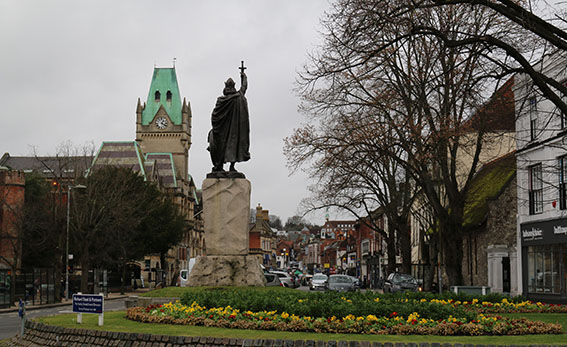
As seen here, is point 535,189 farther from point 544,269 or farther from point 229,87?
point 229,87

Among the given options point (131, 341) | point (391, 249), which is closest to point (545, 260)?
point (391, 249)

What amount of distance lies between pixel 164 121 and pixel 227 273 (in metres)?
110

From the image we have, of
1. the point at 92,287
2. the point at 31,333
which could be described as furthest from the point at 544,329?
the point at 92,287

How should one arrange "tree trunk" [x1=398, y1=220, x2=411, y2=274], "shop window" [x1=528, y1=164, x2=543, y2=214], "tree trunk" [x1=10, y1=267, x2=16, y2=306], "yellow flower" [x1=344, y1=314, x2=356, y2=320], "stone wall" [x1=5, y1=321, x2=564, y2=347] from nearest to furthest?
"stone wall" [x1=5, y1=321, x2=564, y2=347], "yellow flower" [x1=344, y1=314, x2=356, y2=320], "shop window" [x1=528, y1=164, x2=543, y2=214], "tree trunk" [x1=10, y1=267, x2=16, y2=306], "tree trunk" [x1=398, y1=220, x2=411, y2=274]

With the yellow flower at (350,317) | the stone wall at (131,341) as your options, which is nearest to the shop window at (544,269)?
the yellow flower at (350,317)

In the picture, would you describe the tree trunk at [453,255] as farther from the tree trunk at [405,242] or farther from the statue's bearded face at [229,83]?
the statue's bearded face at [229,83]

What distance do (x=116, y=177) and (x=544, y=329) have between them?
52554 millimetres

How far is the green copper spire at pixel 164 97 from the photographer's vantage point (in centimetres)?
12694

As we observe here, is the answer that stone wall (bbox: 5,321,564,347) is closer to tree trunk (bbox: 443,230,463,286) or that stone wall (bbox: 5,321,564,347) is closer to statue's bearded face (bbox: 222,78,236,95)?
statue's bearded face (bbox: 222,78,236,95)

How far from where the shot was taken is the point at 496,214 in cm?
4091

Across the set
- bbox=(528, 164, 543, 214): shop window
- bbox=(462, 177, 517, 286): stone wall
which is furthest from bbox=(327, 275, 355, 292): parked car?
bbox=(528, 164, 543, 214): shop window

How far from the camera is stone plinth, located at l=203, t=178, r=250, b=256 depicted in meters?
19.7

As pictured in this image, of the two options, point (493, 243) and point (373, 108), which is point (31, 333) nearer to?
point (373, 108)

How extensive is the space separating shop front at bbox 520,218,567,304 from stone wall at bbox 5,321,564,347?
73.8ft
